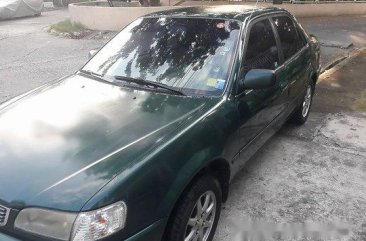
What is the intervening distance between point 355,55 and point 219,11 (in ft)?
21.8

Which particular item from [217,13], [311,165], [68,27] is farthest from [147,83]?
[68,27]

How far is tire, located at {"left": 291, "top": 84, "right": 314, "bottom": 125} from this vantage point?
4844 millimetres

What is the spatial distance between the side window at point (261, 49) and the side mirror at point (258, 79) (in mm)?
174

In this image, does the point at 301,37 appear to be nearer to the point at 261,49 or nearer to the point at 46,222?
the point at 261,49

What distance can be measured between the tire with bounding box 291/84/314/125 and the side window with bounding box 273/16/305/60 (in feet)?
2.20

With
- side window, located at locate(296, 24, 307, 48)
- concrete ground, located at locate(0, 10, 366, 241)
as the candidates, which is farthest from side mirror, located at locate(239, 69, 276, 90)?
side window, located at locate(296, 24, 307, 48)

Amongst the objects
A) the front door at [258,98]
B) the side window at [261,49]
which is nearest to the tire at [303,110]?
the front door at [258,98]

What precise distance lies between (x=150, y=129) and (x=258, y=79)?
1026mm

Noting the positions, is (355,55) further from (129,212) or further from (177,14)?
(129,212)

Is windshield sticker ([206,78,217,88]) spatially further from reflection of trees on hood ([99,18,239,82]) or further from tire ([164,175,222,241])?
tire ([164,175,222,241])

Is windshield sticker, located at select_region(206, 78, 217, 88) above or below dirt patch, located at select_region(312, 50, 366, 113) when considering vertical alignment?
above

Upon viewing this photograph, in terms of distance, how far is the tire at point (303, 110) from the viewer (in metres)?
4.84

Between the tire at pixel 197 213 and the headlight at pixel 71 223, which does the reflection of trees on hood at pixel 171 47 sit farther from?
the headlight at pixel 71 223

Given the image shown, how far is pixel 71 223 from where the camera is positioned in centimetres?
186
